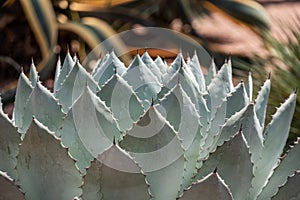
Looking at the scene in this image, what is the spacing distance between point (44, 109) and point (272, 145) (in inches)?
14.2

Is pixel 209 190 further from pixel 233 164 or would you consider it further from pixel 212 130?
pixel 212 130

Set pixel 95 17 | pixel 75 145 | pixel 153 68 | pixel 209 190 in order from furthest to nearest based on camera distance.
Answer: pixel 95 17
pixel 153 68
pixel 75 145
pixel 209 190

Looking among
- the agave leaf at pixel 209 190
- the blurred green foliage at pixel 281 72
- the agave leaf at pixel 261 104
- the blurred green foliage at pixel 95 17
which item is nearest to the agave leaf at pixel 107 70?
the agave leaf at pixel 261 104

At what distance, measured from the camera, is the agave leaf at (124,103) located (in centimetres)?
91

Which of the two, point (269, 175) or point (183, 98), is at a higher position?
point (183, 98)

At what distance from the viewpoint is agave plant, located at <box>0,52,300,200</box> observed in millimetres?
780

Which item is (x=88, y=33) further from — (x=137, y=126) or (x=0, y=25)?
(x=137, y=126)

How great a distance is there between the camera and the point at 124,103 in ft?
3.02

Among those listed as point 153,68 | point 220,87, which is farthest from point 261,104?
point 153,68

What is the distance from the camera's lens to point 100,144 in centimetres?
85

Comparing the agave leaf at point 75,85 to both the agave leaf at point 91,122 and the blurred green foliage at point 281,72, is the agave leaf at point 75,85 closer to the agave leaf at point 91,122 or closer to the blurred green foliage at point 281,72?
the agave leaf at point 91,122

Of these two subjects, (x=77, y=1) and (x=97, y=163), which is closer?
(x=97, y=163)

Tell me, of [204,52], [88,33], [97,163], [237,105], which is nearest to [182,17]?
[204,52]

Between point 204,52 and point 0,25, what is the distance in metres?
0.99
